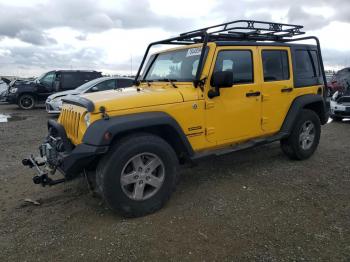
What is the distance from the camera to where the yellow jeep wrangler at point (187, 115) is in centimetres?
364

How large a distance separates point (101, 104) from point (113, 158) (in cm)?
61

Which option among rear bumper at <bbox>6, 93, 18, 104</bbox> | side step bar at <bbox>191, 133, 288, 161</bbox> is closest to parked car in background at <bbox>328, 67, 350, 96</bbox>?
side step bar at <bbox>191, 133, 288, 161</bbox>

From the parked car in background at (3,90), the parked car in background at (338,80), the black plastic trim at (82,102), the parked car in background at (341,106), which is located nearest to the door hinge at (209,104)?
the black plastic trim at (82,102)

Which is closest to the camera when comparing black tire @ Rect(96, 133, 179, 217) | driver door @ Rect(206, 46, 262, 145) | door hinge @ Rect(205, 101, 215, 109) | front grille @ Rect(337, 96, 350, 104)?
black tire @ Rect(96, 133, 179, 217)

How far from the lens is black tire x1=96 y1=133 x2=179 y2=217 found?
11.7ft

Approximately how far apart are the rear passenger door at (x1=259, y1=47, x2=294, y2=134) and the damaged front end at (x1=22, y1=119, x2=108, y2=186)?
9.11 feet

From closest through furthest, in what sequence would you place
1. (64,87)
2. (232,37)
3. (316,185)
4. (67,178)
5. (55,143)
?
(67,178) → (55,143) → (316,185) → (232,37) → (64,87)

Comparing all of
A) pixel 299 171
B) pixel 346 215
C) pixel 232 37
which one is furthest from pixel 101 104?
pixel 299 171

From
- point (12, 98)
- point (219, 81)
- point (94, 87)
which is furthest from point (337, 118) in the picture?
point (12, 98)

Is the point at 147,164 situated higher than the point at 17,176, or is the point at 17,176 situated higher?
the point at 147,164

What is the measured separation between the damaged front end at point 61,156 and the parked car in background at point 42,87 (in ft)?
38.0

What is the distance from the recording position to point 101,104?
144 inches

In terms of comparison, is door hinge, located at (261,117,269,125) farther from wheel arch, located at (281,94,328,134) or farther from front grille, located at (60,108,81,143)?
front grille, located at (60,108,81,143)

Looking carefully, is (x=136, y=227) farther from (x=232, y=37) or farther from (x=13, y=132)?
(x=13, y=132)
